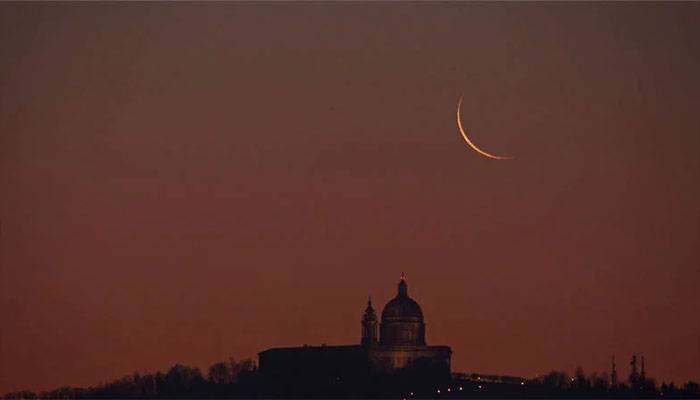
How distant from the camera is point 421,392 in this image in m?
199

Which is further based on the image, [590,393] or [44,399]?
[590,393]

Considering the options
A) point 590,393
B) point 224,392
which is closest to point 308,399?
point 224,392

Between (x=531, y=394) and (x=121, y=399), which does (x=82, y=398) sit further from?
(x=531, y=394)

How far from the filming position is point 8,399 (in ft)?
574

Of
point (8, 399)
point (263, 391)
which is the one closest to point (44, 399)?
point (8, 399)

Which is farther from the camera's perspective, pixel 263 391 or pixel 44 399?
pixel 263 391

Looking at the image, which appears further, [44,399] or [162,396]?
[162,396]

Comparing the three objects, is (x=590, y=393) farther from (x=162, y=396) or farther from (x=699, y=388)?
(x=162, y=396)

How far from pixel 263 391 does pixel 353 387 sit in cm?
570

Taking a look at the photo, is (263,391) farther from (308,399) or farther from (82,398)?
(82,398)

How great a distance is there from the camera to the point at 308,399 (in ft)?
634

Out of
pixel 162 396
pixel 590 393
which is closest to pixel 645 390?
pixel 590 393

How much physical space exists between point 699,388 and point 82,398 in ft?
118

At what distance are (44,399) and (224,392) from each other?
77.4 feet
